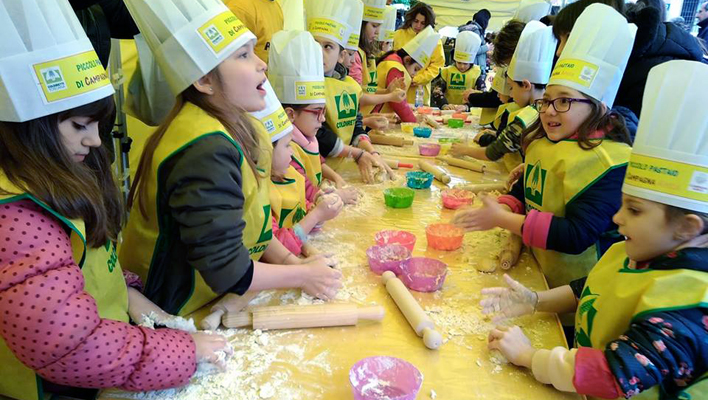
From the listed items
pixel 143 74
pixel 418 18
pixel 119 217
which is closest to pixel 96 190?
pixel 119 217

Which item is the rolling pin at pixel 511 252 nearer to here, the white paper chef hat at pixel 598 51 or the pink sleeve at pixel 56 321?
the white paper chef hat at pixel 598 51

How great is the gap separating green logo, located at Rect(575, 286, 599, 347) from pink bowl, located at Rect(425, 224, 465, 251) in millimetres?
543

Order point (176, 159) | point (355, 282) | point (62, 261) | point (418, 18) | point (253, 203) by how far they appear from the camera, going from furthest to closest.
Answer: point (418, 18) → point (355, 282) → point (253, 203) → point (176, 159) → point (62, 261)

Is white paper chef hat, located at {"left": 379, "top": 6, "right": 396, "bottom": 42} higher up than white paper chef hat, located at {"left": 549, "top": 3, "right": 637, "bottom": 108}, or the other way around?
white paper chef hat, located at {"left": 549, "top": 3, "right": 637, "bottom": 108}

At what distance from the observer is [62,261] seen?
0.95 m

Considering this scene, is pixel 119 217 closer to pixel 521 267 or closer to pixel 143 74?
pixel 143 74

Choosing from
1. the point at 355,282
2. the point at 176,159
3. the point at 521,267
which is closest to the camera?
the point at 176,159

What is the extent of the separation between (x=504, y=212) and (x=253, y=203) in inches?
37.5

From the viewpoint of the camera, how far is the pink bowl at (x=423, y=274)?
153cm

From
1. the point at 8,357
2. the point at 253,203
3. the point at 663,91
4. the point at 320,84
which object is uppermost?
the point at 663,91

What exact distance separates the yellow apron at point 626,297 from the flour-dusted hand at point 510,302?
5.3 inches

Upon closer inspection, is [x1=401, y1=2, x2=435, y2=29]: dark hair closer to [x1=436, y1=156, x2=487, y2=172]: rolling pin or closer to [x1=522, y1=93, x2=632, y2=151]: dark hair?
[x1=436, y1=156, x2=487, y2=172]: rolling pin

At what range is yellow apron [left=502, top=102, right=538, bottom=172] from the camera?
279cm

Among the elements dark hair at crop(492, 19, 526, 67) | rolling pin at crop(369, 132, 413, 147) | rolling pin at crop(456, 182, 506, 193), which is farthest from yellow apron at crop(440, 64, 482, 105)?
rolling pin at crop(456, 182, 506, 193)
